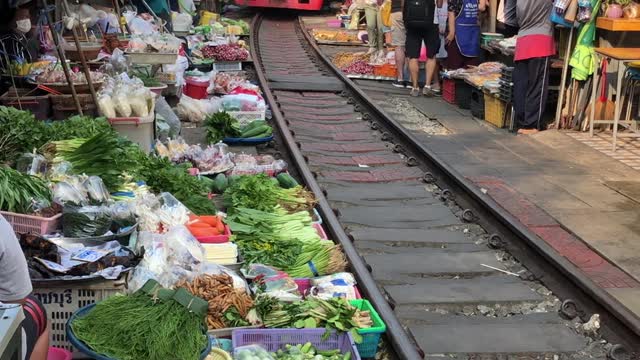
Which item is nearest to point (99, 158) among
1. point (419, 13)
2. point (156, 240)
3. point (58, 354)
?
point (156, 240)

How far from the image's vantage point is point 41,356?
3889mm

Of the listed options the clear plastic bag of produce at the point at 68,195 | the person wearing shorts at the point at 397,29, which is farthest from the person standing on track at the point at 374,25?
the clear plastic bag of produce at the point at 68,195

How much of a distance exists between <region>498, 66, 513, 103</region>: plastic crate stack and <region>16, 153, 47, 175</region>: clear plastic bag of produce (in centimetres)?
668

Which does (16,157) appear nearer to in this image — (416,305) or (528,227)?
(416,305)

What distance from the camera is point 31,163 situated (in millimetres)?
6562

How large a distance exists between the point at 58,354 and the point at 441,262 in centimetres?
316

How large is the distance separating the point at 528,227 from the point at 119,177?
A: 3.49 meters

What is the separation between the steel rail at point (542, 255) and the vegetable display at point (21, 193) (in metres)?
3.57

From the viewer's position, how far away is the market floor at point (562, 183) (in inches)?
255

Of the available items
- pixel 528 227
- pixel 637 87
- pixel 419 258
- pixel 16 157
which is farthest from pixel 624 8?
pixel 16 157

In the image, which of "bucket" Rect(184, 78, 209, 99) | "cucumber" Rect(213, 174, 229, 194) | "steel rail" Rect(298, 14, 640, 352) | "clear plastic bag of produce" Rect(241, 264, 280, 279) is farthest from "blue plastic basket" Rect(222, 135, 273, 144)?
"clear plastic bag of produce" Rect(241, 264, 280, 279)

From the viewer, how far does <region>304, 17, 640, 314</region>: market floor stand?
6479mm

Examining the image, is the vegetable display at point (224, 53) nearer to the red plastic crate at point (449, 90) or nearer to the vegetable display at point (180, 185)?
the red plastic crate at point (449, 90)

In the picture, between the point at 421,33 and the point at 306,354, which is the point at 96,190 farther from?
the point at 421,33
